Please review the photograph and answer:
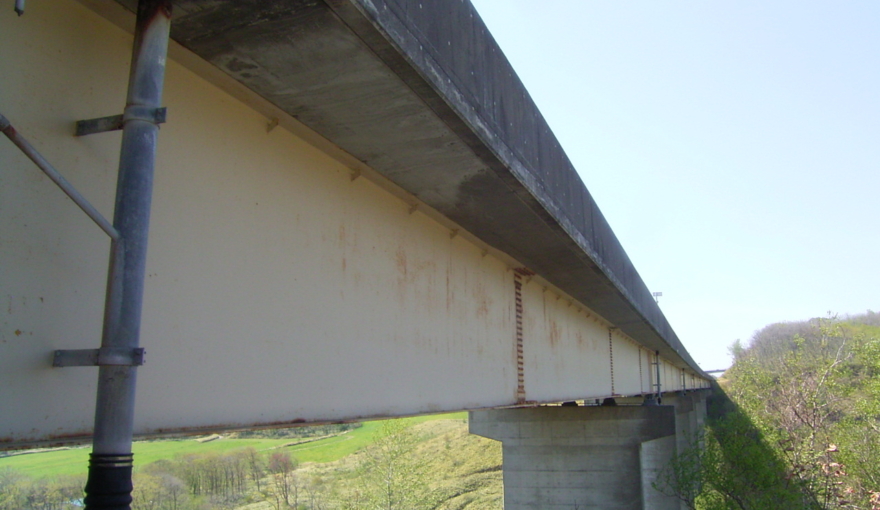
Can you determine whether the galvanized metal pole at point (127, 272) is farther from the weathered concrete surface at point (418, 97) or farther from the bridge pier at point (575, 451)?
the bridge pier at point (575, 451)

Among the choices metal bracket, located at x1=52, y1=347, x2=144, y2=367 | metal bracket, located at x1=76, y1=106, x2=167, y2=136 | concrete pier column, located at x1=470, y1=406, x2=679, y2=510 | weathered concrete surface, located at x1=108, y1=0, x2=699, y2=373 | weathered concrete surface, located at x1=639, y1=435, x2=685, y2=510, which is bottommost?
weathered concrete surface, located at x1=639, y1=435, x2=685, y2=510

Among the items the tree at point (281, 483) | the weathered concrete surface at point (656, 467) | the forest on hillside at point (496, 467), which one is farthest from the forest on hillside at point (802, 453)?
the tree at point (281, 483)

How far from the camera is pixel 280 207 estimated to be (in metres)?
4.67

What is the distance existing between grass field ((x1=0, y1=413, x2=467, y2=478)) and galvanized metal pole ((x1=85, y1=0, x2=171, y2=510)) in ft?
27.6

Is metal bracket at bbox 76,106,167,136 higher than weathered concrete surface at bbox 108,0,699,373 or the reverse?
the reverse

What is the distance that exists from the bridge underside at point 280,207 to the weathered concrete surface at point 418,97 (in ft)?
0.06

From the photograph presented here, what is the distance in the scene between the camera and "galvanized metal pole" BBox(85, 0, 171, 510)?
2381mm

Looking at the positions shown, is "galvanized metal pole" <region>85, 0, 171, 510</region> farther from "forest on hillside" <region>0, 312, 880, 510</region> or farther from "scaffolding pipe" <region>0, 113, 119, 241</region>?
"forest on hillside" <region>0, 312, 880, 510</region>

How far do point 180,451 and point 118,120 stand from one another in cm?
3635

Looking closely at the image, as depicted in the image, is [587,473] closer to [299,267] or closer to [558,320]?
[558,320]

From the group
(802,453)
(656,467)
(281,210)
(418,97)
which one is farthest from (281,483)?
(418,97)

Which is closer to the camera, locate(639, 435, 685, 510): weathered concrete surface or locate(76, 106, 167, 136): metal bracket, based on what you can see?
locate(76, 106, 167, 136): metal bracket

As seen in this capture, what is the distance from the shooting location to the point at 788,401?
3306cm

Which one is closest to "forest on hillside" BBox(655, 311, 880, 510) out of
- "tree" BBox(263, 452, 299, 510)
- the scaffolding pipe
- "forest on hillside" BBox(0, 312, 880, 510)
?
"forest on hillside" BBox(0, 312, 880, 510)
